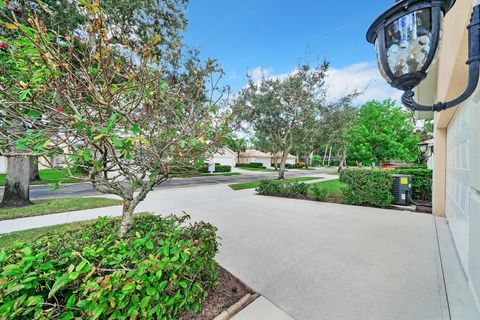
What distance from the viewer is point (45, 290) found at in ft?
4.97

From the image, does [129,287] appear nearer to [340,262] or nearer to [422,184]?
[340,262]

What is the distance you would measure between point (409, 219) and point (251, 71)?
13007mm

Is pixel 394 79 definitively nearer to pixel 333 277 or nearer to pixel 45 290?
pixel 333 277

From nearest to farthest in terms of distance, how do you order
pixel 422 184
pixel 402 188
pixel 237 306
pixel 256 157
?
pixel 237 306, pixel 402 188, pixel 422 184, pixel 256 157

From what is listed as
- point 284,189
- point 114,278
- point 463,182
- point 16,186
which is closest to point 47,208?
point 16,186

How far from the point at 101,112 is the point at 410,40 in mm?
2560

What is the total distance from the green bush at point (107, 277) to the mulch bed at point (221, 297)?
126mm

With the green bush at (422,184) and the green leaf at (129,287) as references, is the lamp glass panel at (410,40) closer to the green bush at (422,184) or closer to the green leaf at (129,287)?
the green leaf at (129,287)

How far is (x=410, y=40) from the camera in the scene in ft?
4.40

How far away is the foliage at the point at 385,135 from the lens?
1130 centimetres

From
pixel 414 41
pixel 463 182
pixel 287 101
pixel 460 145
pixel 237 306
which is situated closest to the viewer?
pixel 414 41

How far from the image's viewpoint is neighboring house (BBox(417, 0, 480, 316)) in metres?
2.12

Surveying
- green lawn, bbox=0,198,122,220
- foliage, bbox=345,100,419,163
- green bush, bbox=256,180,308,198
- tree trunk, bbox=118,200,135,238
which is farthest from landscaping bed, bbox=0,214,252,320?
foliage, bbox=345,100,419,163

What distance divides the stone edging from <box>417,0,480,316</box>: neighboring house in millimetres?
2358
